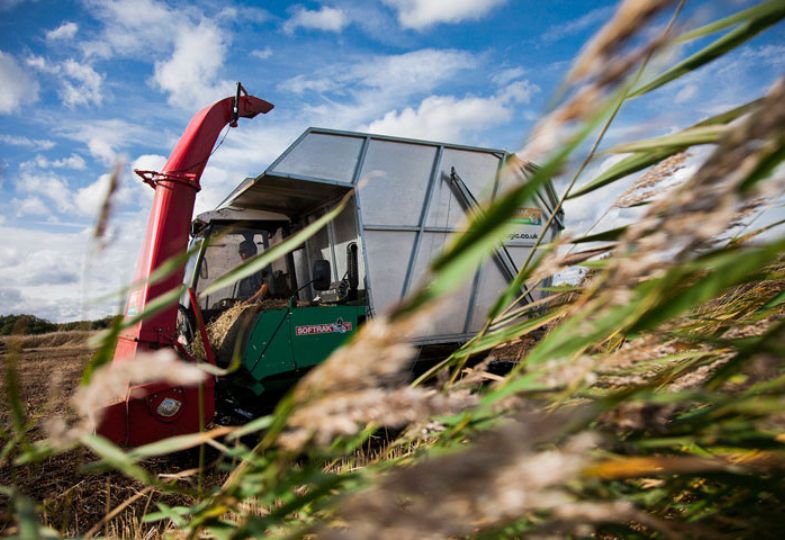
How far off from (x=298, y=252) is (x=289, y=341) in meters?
2.75

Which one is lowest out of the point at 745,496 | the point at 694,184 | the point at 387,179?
the point at 745,496

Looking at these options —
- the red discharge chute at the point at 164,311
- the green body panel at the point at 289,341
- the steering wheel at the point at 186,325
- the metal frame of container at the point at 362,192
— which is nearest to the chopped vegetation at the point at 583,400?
the red discharge chute at the point at 164,311

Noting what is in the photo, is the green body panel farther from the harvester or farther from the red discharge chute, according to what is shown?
the red discharge chute

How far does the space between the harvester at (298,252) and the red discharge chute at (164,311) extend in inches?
0.4

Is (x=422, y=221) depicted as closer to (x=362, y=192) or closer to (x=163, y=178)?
(x=362, y=192)

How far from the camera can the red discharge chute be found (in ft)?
12.4

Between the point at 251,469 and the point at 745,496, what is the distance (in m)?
0.87

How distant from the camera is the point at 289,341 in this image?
495 cm

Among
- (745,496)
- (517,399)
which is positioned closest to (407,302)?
(517,399)

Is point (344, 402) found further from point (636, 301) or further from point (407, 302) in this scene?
point (636, 301)

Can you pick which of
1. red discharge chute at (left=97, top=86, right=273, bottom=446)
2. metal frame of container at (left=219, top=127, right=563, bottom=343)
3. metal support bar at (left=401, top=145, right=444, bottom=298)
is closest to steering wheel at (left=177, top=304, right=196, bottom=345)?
red discharge chute at (left=97, top=86, right=273, bottom=446)

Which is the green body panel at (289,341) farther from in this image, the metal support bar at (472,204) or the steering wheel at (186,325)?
the metal support bar at (472,204)

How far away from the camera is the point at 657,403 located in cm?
67

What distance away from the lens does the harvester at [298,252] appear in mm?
4148
